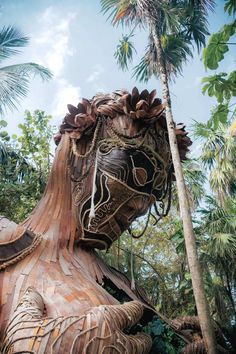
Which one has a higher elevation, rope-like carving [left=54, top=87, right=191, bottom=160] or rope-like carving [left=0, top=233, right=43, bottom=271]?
rope-like carving [left=54, top=87, right=191, bottom=160]

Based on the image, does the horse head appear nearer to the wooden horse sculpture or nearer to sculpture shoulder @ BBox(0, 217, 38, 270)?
the wooden horse sculpture

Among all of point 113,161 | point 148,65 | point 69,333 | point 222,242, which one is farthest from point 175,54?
point 69,333

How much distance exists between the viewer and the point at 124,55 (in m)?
8.55

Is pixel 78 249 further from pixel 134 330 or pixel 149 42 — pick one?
pixel 149 42

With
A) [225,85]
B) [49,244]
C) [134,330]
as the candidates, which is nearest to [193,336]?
[134,330]

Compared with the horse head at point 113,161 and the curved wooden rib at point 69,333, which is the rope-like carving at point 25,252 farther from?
the curved wooden rib at point 69,333

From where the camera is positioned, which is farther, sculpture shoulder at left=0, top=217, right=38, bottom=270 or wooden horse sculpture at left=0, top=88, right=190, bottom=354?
sculpture shoulder at left=0, top=217, right=38, bottom=270

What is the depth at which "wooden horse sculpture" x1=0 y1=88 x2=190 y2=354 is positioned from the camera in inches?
108

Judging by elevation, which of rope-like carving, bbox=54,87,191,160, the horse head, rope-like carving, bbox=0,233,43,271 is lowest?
rope-like carving, bbox=0,233,43,271

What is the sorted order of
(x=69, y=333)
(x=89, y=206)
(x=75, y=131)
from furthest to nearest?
1. (x=75, y=131)
2. (x=89, y=206)
3. (x=69, y=333)

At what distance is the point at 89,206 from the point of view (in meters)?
3.50

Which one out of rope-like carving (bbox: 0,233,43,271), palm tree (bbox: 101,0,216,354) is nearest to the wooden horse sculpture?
rope-like carving (bbox: 0,233,43,271)

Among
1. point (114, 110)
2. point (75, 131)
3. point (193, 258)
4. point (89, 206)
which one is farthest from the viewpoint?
point (75, 131)

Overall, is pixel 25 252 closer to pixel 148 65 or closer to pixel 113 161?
pixel 113 161
